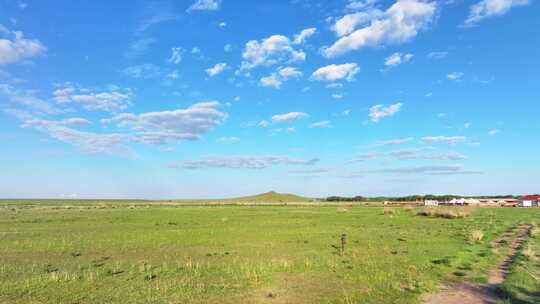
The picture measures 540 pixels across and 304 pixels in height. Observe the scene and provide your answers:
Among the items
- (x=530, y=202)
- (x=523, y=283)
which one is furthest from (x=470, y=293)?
(x=530, y=202)

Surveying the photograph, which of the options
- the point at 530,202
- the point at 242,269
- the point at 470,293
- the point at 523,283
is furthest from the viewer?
the point at 530,202

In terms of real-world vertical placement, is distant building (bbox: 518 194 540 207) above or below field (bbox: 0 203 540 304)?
above

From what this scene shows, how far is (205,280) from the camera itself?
48.3 ft

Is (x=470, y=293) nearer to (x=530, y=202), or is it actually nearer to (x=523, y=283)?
(x=523, y=283)

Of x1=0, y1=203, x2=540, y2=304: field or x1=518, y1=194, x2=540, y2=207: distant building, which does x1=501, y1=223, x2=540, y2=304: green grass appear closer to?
x1=0, y1=203, x2=540, y2=304: field

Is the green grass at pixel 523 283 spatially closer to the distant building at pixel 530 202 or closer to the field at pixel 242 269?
the field at pixel 242 269

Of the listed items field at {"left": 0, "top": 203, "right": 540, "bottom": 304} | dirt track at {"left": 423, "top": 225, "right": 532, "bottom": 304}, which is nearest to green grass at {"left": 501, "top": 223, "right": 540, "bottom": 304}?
field at {"left": 0, "top": 203, "right": 540, "bottom": 304}

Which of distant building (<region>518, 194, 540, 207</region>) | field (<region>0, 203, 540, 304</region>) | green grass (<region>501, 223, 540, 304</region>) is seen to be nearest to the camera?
green grass (<region>501, 223, 540, 304</region>)

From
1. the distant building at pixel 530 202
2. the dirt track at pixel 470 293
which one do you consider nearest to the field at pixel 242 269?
the dirt track at pixel 470 293

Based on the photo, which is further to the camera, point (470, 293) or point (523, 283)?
point (523, 283)

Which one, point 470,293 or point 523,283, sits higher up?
point 523,283

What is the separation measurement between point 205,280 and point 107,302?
399 cm

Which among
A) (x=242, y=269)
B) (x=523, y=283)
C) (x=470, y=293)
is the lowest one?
(x=242, y=269)

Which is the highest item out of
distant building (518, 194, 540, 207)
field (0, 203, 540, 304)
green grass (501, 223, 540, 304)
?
distant building (518, 194, 540, 207)
